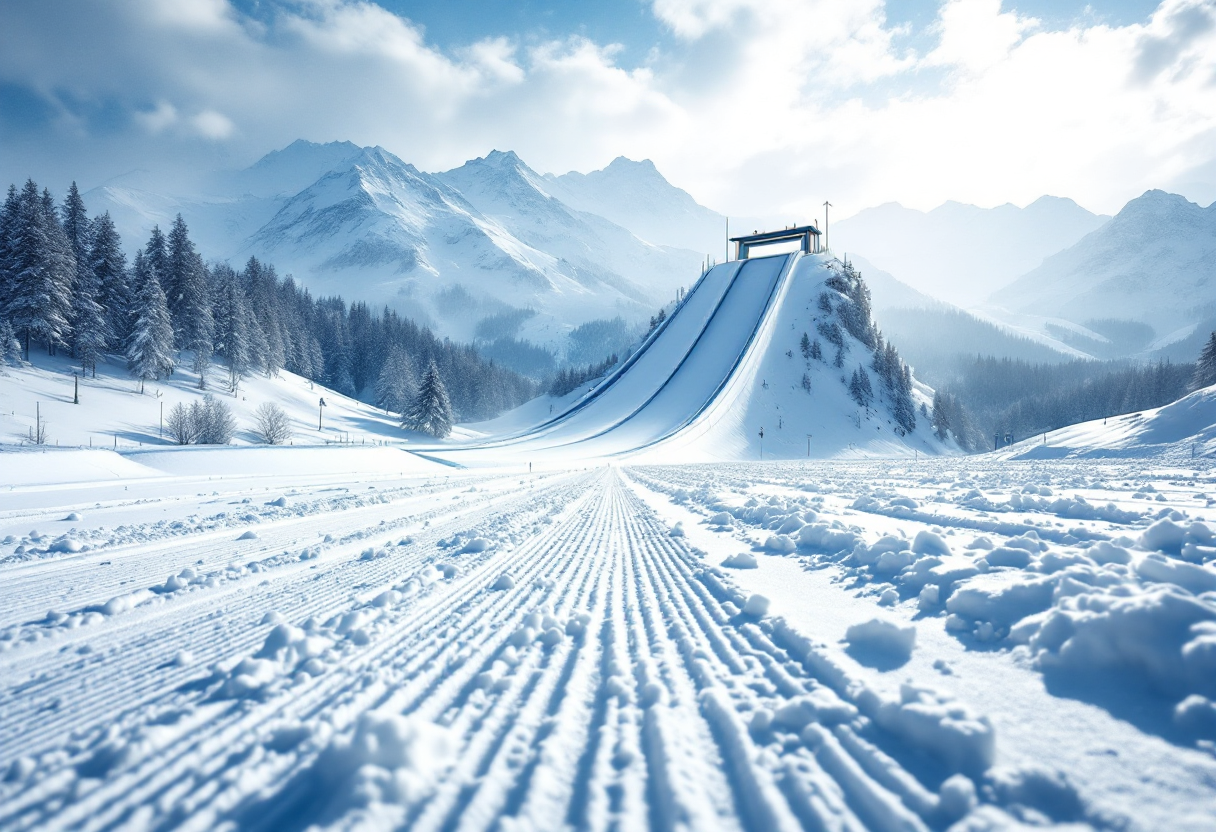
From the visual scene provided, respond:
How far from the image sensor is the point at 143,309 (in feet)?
134

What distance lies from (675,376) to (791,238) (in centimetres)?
4124

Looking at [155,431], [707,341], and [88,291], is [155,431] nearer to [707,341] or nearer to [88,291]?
[88,291]

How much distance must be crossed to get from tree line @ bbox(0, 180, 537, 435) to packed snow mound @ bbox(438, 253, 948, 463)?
19679mm

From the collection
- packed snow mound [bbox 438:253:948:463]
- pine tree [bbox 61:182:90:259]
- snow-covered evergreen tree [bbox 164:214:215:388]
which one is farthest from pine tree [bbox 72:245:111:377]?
packed snow mound [bbox 438:253:948:463]

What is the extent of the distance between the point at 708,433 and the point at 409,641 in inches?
1778

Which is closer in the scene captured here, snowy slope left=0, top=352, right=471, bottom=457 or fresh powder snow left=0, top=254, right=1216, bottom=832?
fresh powder snow left=0, top=254, right=1216, bottom=832

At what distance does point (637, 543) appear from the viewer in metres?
7.22

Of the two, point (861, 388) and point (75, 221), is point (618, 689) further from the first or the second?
point (75, 221)

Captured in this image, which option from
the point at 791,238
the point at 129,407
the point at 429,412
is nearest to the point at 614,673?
the point at 129,407

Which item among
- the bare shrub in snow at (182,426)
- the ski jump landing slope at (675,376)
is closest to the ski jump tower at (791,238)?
the ski jump landing slope at (675,376)

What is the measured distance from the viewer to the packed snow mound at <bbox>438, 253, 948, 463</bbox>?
1837 inches

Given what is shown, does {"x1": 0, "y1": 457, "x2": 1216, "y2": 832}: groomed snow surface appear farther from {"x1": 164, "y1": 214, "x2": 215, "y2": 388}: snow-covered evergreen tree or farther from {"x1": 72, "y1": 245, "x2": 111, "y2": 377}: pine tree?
{"x1": 164, "y1": 214, "x2": 215, "y2": 388}: snow-covered evergreen tree

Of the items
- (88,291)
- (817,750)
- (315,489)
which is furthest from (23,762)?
(88,291)

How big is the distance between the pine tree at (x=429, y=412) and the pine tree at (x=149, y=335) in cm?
1993
